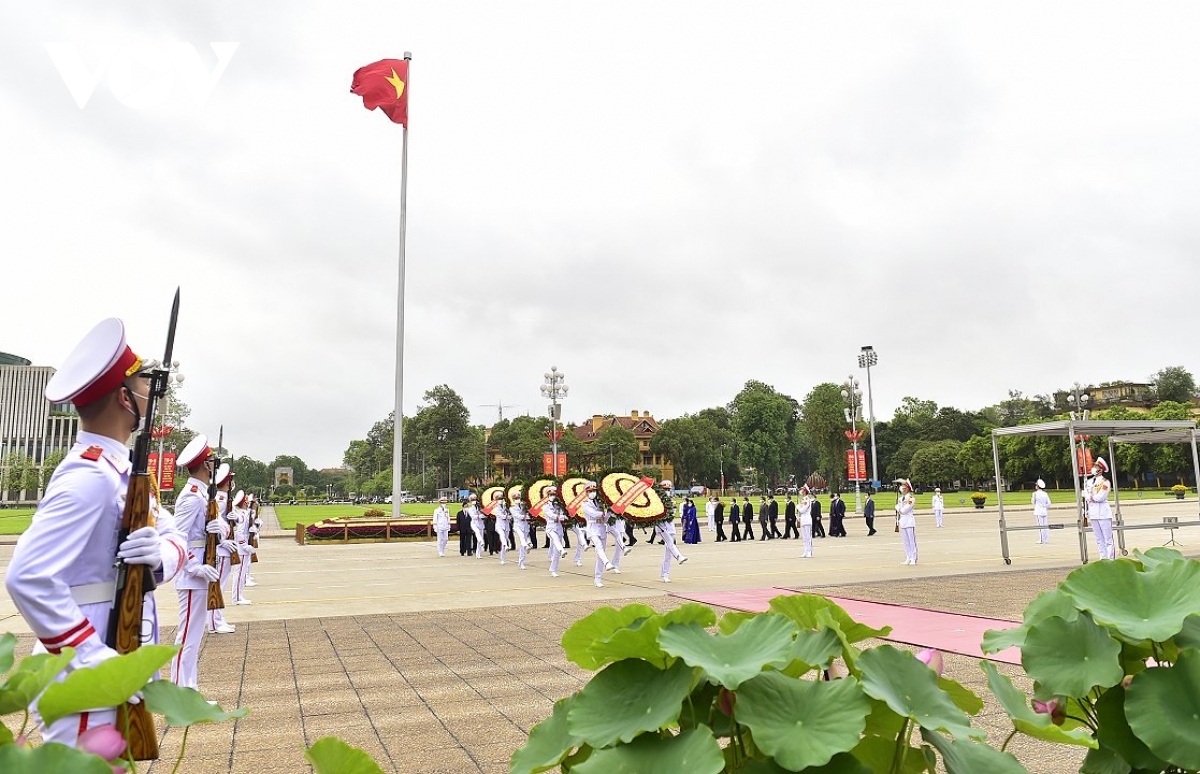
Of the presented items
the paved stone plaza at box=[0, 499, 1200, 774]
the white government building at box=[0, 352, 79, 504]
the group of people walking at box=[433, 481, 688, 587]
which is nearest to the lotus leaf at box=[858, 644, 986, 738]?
the paved stone plaza at box=[0, 499, 1200, 774]

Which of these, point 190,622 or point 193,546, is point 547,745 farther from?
point 193,546

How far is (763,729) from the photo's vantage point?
1057mm

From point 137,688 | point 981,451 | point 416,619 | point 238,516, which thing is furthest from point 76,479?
point 981,451

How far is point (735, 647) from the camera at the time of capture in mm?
1247

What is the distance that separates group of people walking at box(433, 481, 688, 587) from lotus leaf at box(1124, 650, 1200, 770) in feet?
46.0

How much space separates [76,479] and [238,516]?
1093 cm

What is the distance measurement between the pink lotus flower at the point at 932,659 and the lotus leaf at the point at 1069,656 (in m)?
0.18

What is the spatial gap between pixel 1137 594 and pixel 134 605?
9.40 ft

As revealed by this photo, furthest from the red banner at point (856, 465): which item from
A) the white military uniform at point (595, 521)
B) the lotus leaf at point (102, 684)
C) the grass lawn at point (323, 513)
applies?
the lotus leaf at point (102, 684)

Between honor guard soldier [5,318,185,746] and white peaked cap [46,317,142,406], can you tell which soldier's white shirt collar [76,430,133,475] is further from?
white peaked cap [46,317,142,406]

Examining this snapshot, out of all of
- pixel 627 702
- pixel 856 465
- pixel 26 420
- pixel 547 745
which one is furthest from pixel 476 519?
pixel 26 420

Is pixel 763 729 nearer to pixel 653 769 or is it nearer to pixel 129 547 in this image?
pixel 653 769

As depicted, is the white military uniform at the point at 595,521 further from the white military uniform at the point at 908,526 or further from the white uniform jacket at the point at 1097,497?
the white uniform jacket at the point at 1097,497

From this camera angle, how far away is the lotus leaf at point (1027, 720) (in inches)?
51.0
